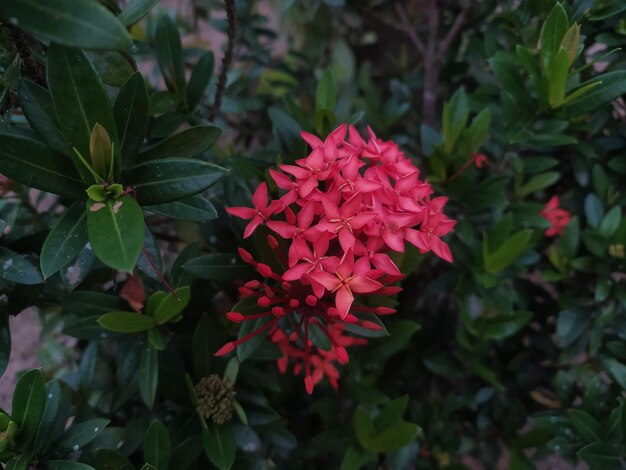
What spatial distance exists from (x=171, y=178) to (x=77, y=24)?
0.73 ft

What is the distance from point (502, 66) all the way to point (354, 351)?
65 cm

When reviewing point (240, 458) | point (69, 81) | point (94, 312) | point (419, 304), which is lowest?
A: point (419, 304)

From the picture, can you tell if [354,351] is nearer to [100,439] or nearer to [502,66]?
[100,439]

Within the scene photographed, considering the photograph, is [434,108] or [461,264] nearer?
[461,264]

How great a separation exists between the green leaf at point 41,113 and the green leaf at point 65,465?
411 millimetres

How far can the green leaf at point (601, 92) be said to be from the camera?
2.99ft

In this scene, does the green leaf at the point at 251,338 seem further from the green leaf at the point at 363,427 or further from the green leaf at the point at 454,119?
the green leaf at the point at 454,119

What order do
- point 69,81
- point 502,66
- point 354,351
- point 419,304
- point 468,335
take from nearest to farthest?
point 69,81 → point 502,66 → point 354,351 → point 468,335 → point 419,304

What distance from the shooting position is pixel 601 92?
938mm

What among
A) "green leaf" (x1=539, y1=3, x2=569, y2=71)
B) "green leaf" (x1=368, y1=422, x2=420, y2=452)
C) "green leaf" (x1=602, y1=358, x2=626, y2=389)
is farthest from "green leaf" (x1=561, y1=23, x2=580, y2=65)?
"green leaf" (x1=368, y1=422, x2=420, y2=452)

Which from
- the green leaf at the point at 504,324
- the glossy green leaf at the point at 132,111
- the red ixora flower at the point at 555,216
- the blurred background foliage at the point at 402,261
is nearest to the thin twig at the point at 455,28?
the blurred background foliage at the point at 402,261

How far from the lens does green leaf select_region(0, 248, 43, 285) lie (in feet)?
2.59

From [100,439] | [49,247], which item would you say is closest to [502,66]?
[49,247]

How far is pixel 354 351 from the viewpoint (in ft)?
3.89
